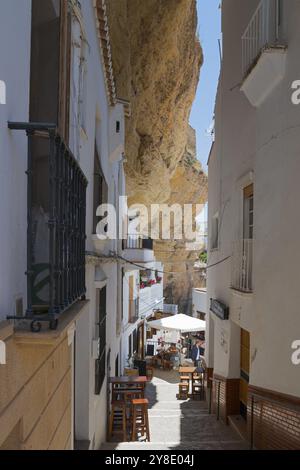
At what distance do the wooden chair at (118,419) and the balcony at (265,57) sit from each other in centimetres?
683

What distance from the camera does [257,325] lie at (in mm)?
7758

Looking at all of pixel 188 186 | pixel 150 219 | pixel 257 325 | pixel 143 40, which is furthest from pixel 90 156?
pixel 188 186

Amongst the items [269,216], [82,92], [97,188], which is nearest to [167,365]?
[97,188]

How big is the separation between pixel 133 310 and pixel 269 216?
620 inches

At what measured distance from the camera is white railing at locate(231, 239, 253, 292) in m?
8.65

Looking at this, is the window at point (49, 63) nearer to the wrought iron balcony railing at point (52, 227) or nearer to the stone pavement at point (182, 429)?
the wrought iron balcony railing at point (52, 227)

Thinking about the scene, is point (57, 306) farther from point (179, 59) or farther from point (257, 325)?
point (179, 59)

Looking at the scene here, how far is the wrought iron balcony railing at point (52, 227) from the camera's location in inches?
112

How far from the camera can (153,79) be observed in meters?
20.5

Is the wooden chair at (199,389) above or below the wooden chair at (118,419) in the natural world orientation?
below

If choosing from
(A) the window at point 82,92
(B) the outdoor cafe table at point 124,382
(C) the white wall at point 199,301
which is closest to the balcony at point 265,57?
(A) the window at point 82,92

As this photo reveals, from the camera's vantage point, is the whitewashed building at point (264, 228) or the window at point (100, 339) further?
the window at point (100, 339)

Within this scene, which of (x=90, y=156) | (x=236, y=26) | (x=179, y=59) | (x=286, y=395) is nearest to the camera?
(x=286, y=395)

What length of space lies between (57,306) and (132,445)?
629cm
